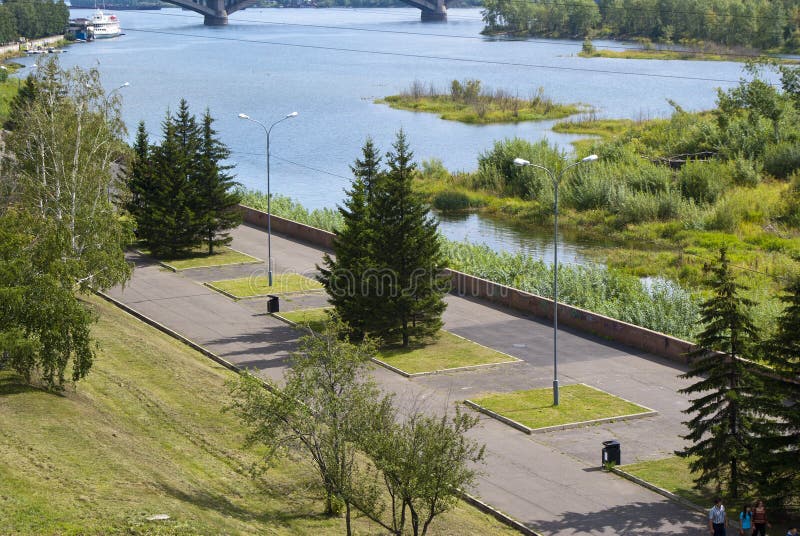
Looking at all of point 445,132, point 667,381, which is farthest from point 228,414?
point 445,132

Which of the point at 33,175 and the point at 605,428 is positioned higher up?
the point at 33,175

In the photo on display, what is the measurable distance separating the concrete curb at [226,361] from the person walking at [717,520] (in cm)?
407

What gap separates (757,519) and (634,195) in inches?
1886

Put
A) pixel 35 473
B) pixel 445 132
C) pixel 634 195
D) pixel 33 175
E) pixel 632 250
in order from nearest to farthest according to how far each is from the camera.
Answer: pixel 35 473, pixel 33 175, pixel 632 250, pixel 634 195, pixel 445 132

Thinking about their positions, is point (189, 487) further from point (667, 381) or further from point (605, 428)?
point (667, 381)

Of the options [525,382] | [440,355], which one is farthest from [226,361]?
[525,382]

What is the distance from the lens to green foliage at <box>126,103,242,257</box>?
190 feet

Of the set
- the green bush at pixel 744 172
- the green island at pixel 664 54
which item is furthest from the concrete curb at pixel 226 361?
the green island at pixel 664 54

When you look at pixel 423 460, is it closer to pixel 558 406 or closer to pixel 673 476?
pixel 673 476

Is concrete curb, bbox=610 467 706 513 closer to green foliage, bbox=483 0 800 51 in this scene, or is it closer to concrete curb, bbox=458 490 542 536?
concrete curb, bbox=458 490 542 536

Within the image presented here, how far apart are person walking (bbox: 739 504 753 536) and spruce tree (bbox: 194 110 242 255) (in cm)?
3800

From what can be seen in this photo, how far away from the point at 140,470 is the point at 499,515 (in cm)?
887

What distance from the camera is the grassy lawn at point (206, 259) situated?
187 feet

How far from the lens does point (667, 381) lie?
37.9 meters
